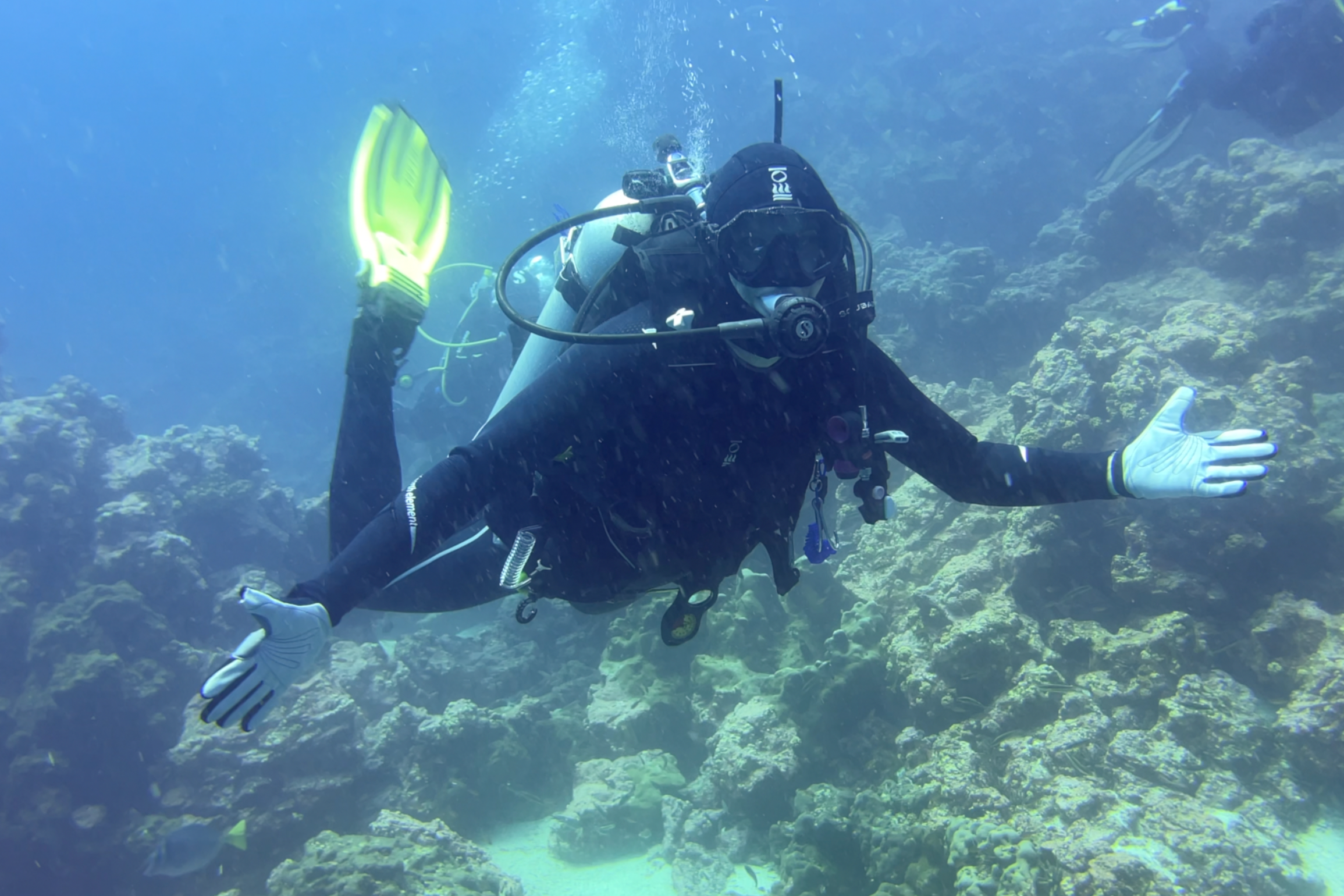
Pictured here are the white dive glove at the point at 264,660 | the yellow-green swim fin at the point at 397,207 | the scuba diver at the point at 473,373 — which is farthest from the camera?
the scuba diver at the point at 473,373

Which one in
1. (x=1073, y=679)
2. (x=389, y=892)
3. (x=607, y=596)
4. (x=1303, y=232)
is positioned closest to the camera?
(x=607, y=596)

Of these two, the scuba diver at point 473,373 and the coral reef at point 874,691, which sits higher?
the scuba diver at point 473,373

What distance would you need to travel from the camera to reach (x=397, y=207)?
3.76 m

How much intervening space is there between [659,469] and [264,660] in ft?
5.21

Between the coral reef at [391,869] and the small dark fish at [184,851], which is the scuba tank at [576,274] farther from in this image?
the small dark fish at [184,851]

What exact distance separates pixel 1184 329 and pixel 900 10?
120 feet

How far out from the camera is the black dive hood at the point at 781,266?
6.89ft

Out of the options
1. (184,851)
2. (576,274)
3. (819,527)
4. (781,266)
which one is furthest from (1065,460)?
(184,851)

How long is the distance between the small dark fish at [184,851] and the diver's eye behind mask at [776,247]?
6.47m

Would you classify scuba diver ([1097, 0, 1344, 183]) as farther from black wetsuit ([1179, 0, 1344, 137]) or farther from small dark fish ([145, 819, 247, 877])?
small dark fish ([145, 819, 247, 877])

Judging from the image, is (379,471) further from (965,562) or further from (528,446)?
(965,562)

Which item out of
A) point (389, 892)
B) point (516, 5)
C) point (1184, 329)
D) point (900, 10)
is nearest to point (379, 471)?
point (389, 892)

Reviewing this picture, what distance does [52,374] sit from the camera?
48.4m

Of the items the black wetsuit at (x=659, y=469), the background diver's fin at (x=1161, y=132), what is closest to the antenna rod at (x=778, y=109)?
the black wetsuit at (x=659, y=469)
